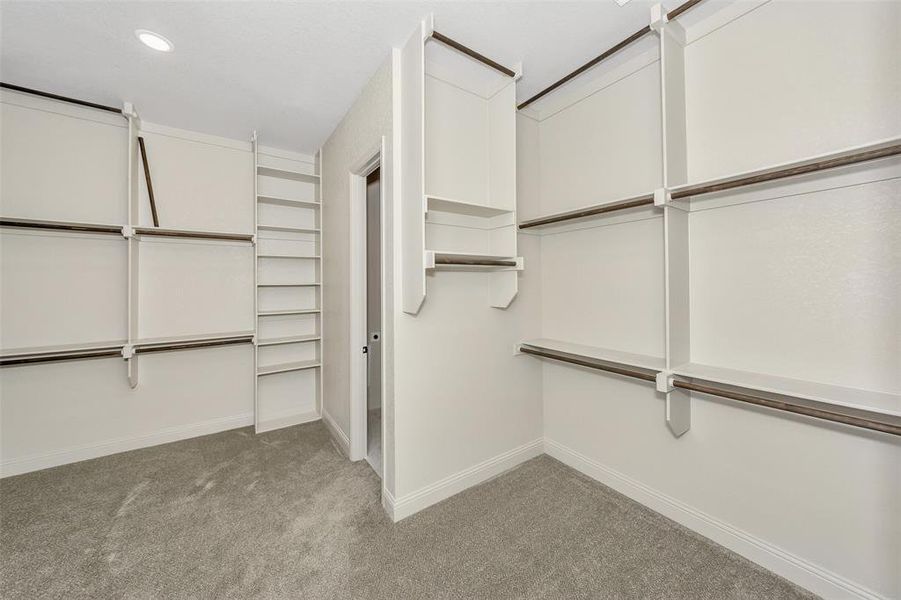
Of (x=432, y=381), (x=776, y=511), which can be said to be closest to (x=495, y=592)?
(x=432, y=381)

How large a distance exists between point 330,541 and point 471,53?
2711 mm

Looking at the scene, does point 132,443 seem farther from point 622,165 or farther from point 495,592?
point 622,165

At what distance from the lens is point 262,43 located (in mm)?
1922

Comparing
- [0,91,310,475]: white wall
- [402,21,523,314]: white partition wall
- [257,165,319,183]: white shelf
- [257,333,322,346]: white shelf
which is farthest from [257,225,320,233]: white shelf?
[402,21,523,314]: white partition wall

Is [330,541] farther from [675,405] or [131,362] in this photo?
[131,362]

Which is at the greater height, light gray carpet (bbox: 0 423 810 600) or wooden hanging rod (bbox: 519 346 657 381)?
wooden hanging rod (bbox: 519 346 657 381)

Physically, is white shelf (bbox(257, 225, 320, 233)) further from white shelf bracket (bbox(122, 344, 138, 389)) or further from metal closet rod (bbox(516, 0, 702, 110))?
metal closet rod (bbox(516, 0, 702, 110))

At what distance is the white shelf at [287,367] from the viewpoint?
310 centimetres

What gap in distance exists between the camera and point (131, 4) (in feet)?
5.47

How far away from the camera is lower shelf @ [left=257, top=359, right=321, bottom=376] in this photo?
10.2ft

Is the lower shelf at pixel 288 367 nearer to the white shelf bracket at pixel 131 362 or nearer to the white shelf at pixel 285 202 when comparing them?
the white shelf bracket at pixel 131 362

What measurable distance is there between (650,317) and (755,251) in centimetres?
59

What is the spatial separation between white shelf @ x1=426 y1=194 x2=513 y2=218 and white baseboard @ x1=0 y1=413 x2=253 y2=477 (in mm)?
2743

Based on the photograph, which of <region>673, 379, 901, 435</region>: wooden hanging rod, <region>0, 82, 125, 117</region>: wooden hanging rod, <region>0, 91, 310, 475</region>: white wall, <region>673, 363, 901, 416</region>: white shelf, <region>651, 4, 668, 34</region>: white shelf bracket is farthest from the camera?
<region>0, 91, 310, 475</region>: white wall
